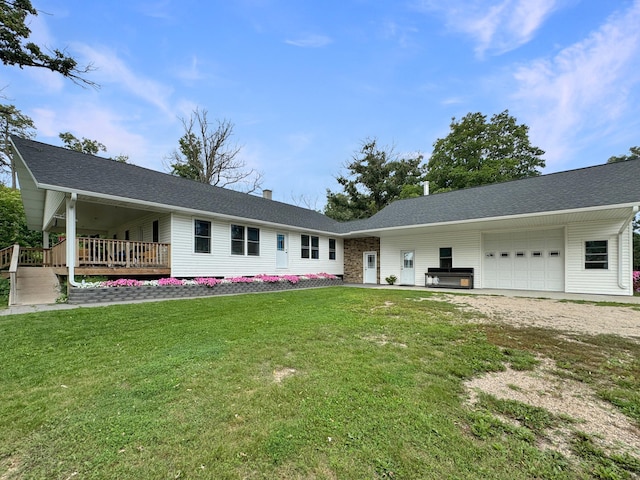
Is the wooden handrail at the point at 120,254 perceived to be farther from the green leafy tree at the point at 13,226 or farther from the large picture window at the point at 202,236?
the green leafy tree at the point at 13,226

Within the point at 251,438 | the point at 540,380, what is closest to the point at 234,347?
the point at 251,438

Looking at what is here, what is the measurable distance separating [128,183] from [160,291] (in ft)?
13.1

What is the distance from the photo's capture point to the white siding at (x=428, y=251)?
522 inches

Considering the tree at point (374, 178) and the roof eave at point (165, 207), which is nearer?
the roof eave at point (165, 207)

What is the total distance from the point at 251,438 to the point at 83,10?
12960 mm

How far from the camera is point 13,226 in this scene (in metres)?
14.9

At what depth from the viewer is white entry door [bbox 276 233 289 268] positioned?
13.9 metres

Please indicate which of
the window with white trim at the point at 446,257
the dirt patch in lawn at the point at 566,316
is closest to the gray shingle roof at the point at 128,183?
the window with white trim at the point at 446,257

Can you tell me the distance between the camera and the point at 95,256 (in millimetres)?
8977

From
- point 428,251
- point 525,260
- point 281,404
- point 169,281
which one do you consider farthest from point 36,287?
point 525,260

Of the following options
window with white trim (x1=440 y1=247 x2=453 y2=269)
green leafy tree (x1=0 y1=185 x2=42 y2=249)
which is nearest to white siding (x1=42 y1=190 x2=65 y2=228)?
green leafy tree (x1=0 y1=185 x2=42 y2=249)

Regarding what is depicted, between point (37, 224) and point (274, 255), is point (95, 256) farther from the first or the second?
point (37, 224)

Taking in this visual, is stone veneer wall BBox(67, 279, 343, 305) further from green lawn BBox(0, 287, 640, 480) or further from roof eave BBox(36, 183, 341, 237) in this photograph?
green lawn BBox(0, 287, 640, 480)

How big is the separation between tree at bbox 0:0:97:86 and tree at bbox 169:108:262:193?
17.6 metres
